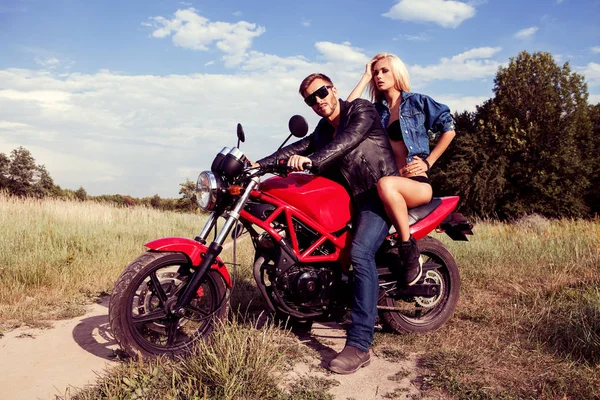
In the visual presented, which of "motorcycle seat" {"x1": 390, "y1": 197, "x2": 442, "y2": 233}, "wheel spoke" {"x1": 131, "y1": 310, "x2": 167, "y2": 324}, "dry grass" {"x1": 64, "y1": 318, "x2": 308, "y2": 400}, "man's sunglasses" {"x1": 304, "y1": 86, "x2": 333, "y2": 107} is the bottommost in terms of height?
"dry grass" {"x1": 64, "y1": 318, "x2": 308, "y2": 400}

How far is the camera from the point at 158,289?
3.58m

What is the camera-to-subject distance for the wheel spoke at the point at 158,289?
3.55 m

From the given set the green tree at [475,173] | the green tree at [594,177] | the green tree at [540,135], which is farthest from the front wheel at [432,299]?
the green tree at [594,177]

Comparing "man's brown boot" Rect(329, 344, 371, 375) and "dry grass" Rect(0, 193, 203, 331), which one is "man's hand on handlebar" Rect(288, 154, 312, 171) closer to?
"man's brown boot" Rect(329, 344, 371, 375)

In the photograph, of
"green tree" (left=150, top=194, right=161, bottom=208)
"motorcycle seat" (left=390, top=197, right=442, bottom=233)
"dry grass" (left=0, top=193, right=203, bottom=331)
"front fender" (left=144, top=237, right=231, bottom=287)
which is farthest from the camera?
"green tree" (left=150, top=194, right=161, bottom=208)

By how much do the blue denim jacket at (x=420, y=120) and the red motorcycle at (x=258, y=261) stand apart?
0.87 m

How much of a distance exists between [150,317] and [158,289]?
0.20 meters

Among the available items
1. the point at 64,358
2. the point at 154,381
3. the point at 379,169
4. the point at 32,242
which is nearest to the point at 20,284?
the point at 32,242

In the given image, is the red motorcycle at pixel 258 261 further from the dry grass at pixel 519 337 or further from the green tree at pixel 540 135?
the green tree at pixel 540 135

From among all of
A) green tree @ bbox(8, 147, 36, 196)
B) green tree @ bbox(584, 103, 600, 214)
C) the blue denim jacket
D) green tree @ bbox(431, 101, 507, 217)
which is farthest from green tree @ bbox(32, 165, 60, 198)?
green tree @ bbox(584, 103, 600, 214)

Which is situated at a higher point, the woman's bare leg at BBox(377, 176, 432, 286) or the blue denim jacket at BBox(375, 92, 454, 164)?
the blue denim jacket at BBox(375, 92, 454, 164)

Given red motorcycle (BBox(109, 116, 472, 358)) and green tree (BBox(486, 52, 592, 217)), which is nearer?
red motorcycle (BBox(109, 116, 472, 358))

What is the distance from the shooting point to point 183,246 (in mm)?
3584

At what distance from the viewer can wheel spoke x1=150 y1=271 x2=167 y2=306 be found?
3555mm
